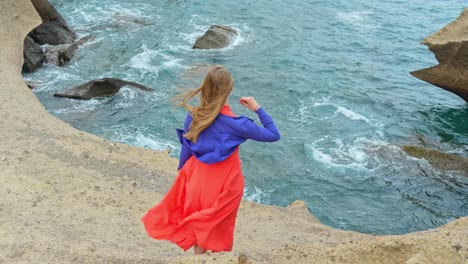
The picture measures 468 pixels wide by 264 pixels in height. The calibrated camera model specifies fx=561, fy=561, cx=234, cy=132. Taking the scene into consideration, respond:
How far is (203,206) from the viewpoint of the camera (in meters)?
4.92

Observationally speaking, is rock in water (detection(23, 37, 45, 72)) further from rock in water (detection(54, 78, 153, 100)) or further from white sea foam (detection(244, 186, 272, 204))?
white sea foam (detection(244, 186, 272, 204))

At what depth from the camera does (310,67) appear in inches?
732

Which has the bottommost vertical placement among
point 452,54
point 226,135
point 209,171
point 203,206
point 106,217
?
point 106,217

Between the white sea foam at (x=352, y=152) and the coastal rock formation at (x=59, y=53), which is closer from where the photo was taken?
the white sea foam at (x=352, y=152)

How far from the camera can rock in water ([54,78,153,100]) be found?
15109 millimetres

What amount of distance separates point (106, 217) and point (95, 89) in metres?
8.62

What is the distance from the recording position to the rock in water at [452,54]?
13445 mm

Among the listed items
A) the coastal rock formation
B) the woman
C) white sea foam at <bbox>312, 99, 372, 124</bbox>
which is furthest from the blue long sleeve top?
the coastal rock formation

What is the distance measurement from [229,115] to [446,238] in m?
2.34

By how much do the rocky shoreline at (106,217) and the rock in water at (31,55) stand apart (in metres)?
4.89

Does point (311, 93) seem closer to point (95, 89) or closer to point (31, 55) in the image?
point (95, 89)

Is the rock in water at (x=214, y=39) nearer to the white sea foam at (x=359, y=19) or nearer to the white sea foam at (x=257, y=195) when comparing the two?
the white sea foam at (x=359, y=19)

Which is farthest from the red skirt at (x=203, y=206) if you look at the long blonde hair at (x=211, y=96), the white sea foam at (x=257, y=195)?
the white sea foam at (x=257, y=195)

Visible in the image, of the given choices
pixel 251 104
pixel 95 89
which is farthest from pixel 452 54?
pixel 251 104
